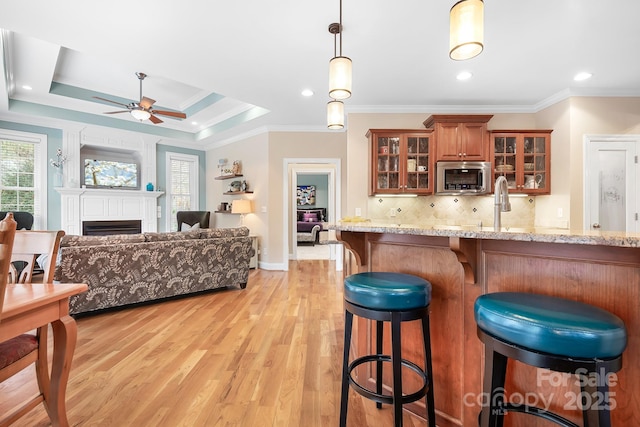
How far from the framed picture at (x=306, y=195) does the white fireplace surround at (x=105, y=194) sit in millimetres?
5104

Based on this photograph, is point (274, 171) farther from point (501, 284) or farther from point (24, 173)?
point (501, 284)

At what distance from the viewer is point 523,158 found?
4.00 meters

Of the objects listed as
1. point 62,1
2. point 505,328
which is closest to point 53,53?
point 62,1

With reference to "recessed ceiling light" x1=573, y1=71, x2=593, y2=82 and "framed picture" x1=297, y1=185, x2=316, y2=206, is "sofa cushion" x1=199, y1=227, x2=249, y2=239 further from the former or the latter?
"framed picture" x1=297, y1=185, x2=316, y2=206

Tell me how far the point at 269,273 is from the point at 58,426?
389 cm

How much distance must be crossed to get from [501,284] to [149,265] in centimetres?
353

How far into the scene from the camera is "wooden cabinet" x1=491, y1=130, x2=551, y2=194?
3.96 m

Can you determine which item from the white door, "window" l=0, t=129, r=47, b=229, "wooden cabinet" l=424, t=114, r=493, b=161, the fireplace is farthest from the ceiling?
the fireplace

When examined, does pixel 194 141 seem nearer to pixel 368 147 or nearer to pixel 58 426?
pixel 368 147

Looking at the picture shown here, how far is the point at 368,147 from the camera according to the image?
423 centimetres

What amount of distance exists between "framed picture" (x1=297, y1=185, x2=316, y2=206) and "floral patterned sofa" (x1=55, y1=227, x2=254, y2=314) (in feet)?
21.2

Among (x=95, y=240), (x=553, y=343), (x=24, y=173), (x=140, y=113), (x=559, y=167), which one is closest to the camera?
(x=553, y=343)

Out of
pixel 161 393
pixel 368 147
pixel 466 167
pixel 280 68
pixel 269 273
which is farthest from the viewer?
pixel 269 273

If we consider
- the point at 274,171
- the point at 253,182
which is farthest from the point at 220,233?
the point at 253,182
